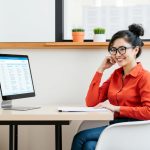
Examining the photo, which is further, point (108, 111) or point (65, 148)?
point (65, 148)

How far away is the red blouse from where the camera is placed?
7.25 ft

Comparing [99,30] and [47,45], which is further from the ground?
[99,30]

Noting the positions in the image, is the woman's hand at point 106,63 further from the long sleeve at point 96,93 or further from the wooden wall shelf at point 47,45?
the wooden wall shelf at point 47,45

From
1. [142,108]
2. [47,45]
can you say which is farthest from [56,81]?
[142,108]

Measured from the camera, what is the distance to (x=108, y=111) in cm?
213

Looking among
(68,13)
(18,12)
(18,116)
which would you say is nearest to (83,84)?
(68,13)

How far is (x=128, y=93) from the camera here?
2.35 metres

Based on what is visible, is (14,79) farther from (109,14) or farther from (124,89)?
(109,14)

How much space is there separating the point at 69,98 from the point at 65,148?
42cm

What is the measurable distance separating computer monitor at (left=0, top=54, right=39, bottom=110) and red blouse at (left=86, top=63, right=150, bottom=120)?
0.47 metres

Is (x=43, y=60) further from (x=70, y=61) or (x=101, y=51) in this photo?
(x=101, y=51)

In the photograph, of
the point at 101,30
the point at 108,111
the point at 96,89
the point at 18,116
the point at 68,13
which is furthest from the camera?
the point at 68,13

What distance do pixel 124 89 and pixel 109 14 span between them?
925mm

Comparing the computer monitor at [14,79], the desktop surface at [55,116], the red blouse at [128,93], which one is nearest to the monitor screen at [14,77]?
the computer monitor at [14,79]
